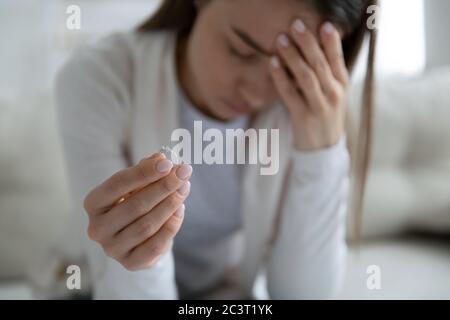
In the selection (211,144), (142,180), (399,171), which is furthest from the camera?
(399,171)

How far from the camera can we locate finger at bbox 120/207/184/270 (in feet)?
1.19

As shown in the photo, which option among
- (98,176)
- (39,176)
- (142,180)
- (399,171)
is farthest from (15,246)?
(399,171)

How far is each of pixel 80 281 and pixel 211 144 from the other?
0.21 meters

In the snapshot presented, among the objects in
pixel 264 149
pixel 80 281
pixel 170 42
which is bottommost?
pixel 80 281

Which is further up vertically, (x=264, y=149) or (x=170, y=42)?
(x=170, y=42)

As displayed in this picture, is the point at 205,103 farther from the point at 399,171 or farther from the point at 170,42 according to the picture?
the point at 399,171

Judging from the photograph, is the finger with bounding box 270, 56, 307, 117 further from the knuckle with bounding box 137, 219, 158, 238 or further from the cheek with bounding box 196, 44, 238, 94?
the knuckle with bounding box 137, 219, 158, 238

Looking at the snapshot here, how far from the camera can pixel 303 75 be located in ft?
1.49

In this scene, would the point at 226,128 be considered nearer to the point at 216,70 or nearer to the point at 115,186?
the point at 216,70

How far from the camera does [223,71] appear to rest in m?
0.47

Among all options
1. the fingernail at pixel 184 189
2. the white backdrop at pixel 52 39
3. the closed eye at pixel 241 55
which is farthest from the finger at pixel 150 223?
the white backdrop at pixel 52 39

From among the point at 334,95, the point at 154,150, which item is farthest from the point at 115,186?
the point at 334,95

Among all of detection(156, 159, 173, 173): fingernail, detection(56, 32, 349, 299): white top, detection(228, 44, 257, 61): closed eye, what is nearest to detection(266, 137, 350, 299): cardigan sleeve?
detection(56, 32, 349, 299): white top

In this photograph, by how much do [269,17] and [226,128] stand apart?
0.33 ft
